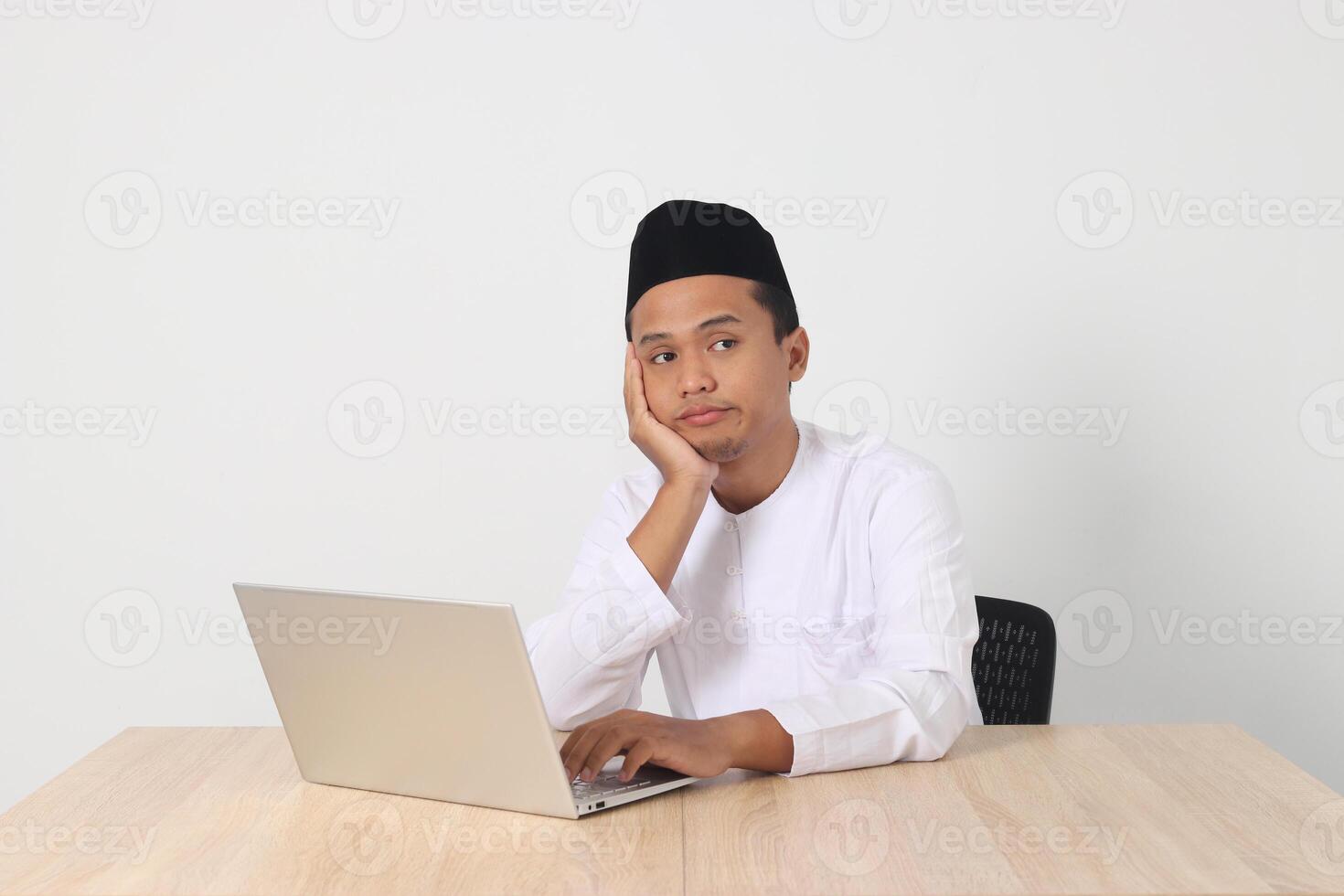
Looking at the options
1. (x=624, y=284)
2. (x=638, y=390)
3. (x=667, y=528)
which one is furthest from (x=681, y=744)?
(x=624, y=284)

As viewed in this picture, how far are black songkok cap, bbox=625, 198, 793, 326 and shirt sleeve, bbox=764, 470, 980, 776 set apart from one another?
433mm

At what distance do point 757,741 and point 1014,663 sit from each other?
0.74m

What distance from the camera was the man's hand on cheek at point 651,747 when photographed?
57.7 inches

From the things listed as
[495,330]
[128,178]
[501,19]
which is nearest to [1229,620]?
[495,330]

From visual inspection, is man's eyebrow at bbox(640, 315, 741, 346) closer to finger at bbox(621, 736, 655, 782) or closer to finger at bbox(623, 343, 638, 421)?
finger at bbox(623, 343, 638, 421)

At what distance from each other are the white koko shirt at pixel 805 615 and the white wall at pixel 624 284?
1.04m

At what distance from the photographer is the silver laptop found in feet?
4.38

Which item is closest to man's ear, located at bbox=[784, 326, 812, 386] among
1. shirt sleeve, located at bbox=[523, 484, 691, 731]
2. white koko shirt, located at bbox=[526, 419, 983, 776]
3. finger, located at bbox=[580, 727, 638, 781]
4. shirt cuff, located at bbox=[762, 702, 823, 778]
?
white koko shirt, located at bbox=[526, 419, 983, 776]

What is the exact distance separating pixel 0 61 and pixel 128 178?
441 mm

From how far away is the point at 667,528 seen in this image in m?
1.86

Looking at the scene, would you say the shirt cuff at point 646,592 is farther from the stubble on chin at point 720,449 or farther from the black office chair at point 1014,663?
the black office chair at point 1014,663

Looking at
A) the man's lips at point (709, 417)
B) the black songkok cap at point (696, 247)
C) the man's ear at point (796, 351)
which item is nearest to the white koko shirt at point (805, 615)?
the man's ear at point (796, 351)

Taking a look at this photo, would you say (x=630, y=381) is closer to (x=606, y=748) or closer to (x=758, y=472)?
(x=758, y=472)

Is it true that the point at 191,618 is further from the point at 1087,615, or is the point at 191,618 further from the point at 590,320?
the point at 1087,615
